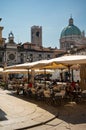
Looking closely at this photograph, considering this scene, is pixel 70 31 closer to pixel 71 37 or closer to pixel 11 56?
pixel 71 37

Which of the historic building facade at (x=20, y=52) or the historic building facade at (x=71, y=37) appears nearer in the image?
the historic building facade at (x=20, y=52)

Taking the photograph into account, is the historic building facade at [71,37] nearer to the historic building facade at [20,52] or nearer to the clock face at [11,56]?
the historic building facade at [20,52]

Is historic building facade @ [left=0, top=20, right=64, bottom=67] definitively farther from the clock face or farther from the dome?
the dome

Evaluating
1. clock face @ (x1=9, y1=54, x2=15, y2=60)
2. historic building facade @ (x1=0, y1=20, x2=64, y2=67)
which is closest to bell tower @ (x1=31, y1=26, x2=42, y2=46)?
historic building facade @ (x1=0, y1=20, x2=64, y2=67)

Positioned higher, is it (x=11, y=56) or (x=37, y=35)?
(x=37, y=35)

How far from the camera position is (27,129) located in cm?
911

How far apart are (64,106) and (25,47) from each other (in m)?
58.0

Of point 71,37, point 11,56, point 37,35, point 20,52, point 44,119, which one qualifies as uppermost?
point 37,35

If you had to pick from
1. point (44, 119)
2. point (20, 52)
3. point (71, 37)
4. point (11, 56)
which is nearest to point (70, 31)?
point (71, 37)

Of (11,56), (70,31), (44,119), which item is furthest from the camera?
(70,31)

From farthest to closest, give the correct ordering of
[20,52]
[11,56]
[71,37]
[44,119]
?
1. [71,37]
2. [20,52]
3. [11,56]
4. [44,119]

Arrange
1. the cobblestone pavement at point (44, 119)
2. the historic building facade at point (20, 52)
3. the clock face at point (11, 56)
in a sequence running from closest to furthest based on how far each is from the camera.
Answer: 1. the cobblestone pavement at point (44, 119)
2. the historic building facade at point (20, 52)
3. the clock face at point (11, 56)

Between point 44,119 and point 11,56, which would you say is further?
point 11,56

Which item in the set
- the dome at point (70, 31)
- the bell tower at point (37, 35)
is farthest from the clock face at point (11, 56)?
the dome at point (70, 31)
